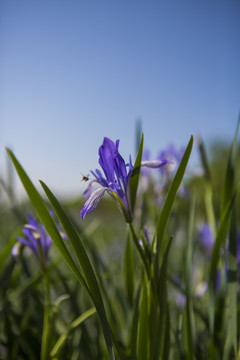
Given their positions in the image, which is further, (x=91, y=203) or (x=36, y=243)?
(x=36, y=243)

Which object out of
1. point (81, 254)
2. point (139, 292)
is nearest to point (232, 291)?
point (139, 292)

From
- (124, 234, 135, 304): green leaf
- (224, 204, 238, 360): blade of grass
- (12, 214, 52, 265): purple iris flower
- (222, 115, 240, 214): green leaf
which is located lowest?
(224, 204, 238, 360): blade of grass

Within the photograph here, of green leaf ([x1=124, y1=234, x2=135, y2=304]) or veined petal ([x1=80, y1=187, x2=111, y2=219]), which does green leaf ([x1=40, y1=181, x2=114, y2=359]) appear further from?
green leaf ([x1=124, y1=234, x2=135, y2=304])

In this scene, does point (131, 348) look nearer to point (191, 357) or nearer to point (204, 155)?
point (191, 357)

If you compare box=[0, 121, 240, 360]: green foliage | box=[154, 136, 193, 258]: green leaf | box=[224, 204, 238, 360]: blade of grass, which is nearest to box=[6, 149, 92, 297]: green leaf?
box=[0, 121, 240, 360]: green foliage

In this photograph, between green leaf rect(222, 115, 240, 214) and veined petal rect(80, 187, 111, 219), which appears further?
green leaf rect(222, 115, 240, 214)

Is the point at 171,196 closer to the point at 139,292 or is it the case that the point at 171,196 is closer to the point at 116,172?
the point at 116,172

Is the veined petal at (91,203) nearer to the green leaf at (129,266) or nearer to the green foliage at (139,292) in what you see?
the green foliage at (139,292)

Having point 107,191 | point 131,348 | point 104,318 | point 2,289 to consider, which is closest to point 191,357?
point 131,348

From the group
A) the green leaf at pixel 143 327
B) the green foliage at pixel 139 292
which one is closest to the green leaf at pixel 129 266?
the green foliage at pixel 139 292
